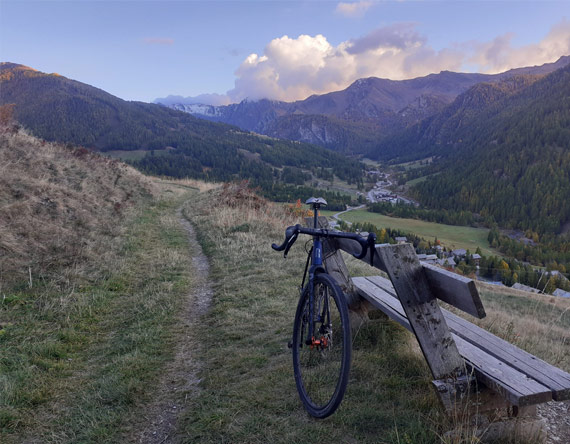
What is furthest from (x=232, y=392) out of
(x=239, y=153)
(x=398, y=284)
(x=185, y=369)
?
(x=239, y=153)

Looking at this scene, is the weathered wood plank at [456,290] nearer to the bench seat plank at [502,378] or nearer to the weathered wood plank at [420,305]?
the weathered wood plank at [420,305]

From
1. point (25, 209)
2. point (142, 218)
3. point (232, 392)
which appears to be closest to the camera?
point (232, 392)

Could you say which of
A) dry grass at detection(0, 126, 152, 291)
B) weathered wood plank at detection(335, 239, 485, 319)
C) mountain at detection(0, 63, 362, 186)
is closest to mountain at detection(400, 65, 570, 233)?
mountain at detection(0, 63, 362, 186)

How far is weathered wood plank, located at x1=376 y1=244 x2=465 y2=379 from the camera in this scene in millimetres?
2887

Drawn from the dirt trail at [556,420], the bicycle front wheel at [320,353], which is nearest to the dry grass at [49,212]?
the bicycle front wheel at [320,353]

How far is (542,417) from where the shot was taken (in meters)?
3.61

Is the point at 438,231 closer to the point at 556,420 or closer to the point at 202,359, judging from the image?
the point at 556,420

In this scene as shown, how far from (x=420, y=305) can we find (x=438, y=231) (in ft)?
331

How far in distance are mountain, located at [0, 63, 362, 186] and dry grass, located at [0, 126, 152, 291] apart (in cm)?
8193

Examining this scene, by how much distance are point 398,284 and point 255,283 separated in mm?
5720

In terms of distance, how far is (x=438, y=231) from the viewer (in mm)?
95625

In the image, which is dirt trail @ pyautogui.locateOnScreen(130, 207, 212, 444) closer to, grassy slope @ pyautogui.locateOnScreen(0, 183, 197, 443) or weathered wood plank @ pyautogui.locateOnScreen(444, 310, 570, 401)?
grassy slope @ pyautogui.locateOnScreen(0, 183, 197, 443)

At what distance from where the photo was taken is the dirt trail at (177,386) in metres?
3.64

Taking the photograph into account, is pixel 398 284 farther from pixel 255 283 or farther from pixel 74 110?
pixel 74 110
